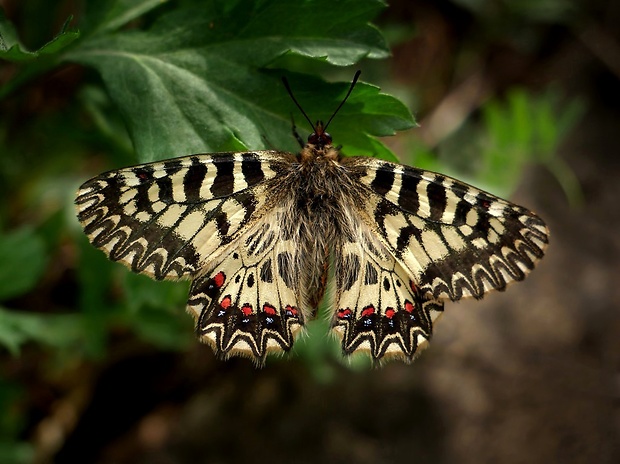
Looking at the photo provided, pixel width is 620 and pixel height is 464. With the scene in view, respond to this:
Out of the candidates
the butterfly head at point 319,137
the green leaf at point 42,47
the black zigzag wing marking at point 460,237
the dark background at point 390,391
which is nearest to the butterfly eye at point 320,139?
the butterfly head at point 319,137

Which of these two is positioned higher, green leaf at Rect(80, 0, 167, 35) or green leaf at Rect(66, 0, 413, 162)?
green leaf at Rect(80, 0, 167, 35)

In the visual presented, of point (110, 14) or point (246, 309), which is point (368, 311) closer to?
point (246, 309)

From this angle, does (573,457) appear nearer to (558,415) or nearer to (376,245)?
(558,415)

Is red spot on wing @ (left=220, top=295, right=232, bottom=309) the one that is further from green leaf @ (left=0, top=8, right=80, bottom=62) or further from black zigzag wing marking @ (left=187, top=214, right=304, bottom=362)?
green leaf @ (left=0, top=8, right=80, bottom=62)

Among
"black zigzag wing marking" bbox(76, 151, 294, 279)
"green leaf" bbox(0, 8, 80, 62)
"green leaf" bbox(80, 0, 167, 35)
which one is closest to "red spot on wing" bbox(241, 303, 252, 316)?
"black zigzag wing marking" bbox(76, 151, 294, 279)

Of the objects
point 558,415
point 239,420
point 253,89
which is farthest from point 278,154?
point 558,415

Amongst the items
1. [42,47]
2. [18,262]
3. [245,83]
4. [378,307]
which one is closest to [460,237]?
[378,307]
